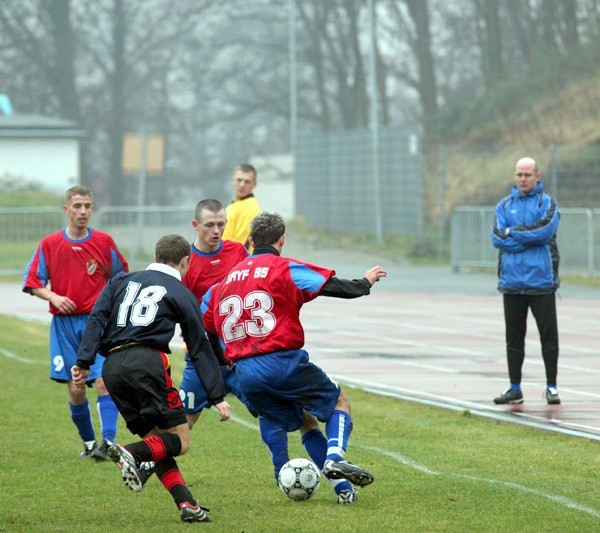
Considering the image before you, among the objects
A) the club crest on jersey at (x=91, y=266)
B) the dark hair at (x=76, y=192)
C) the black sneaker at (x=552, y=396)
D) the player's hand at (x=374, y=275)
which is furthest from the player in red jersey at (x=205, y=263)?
the black sneaker at (x=552, y=396)

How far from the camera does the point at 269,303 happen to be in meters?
7.73

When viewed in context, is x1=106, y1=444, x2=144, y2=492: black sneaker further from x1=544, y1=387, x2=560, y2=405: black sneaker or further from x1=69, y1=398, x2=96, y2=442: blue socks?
x1=544, y1=387, x2=560, y2=405: black sneaker

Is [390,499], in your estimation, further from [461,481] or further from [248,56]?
[248,56]

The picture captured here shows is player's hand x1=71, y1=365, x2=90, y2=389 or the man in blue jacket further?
the man in blue jacket

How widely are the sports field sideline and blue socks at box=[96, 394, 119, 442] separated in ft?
10.6

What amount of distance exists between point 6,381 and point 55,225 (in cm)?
1830

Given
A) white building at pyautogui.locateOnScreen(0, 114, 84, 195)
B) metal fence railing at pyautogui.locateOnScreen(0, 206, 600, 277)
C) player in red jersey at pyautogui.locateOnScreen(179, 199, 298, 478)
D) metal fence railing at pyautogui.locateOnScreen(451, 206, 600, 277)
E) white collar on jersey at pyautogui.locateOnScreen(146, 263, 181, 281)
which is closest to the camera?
white collar on jersey at pyautogui.locateOnScreen(146, 263, 181, 281)

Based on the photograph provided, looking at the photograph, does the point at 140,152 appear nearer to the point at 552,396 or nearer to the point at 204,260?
the point at 552,396

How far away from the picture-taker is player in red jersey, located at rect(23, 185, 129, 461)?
9.92m

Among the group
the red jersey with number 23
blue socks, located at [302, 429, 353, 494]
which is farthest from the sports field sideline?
the red jersey with number 23

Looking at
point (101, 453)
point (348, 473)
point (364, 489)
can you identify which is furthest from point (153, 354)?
point (101, 453)

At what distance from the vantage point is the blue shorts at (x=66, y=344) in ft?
32.7

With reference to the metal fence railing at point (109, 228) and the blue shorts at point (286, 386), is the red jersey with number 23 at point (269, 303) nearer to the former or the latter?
the blue shorts at point (286, 386)

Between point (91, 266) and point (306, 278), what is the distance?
2.76 m
